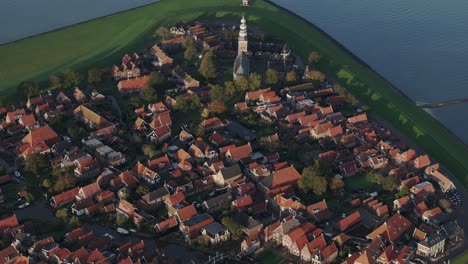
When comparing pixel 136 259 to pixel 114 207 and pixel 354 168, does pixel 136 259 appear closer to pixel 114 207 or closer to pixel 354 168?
pixel 114 207

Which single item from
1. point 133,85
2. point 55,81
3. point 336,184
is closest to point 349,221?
point 336,184

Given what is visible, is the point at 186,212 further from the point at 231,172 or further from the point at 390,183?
the point at 390,183

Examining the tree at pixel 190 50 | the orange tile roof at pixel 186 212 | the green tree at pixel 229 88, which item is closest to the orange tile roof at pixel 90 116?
the green tree at pixel 229 88

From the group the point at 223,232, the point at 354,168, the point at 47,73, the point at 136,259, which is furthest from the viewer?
the point at 47,73

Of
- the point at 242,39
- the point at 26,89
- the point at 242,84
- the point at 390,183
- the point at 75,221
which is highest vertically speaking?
the point at 242,39

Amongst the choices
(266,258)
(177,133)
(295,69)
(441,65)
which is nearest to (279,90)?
(295,69)

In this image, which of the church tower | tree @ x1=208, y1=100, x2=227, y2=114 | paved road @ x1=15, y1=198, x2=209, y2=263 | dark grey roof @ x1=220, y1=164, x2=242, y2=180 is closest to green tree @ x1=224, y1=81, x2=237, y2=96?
tree @ x1=208, y1=100, x2=227, y2=114

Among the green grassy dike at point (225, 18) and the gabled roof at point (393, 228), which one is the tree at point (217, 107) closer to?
the green grassy dike at point (225, 18)
